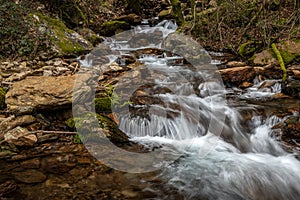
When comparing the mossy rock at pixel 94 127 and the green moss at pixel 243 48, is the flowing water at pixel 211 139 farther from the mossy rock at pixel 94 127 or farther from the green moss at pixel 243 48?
the green moss at pixel 243 48

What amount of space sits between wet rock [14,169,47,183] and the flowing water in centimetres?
169

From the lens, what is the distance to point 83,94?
4.72m

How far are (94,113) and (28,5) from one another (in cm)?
609

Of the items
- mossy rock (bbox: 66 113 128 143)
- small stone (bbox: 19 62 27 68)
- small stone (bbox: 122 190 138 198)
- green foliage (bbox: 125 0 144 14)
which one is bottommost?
small stone (bbox: 122 190 138 198)

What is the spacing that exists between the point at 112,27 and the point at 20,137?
917cm

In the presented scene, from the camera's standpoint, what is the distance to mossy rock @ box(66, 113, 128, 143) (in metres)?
4.02

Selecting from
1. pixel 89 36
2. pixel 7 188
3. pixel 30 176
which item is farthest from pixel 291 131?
pixel 89 36

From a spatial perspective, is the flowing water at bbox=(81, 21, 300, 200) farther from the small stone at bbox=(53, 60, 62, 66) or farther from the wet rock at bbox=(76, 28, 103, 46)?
the wet rock at bbox=(76, 28, 103, 46)

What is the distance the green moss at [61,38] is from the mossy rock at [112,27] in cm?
311

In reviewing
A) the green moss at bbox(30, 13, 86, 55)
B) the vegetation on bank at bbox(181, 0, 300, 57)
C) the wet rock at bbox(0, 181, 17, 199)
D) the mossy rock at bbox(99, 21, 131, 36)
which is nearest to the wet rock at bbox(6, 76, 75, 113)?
the wet rock at bbox(0, 181, 17, 199)

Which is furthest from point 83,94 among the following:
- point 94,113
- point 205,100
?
point 205,100

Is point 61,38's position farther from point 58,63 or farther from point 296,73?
point 296,73

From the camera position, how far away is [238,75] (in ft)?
22.4

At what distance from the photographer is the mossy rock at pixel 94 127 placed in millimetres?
4023
